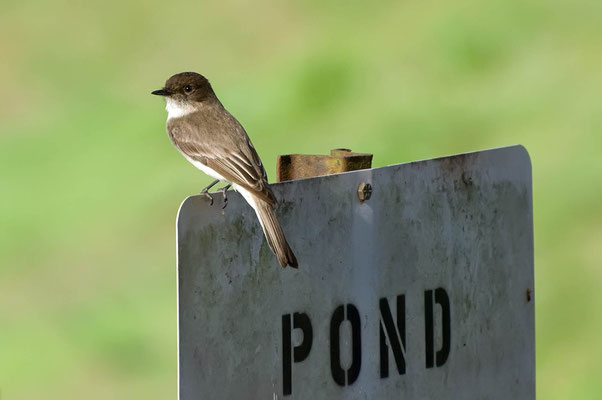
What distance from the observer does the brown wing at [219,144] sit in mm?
6484

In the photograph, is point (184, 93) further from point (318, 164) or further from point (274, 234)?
point (274, 234)

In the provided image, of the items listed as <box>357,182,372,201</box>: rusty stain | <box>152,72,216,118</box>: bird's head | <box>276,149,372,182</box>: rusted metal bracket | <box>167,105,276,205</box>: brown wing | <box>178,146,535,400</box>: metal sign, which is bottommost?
<box>178,146,535,400</box>: metal sign

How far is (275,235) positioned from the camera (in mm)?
4211

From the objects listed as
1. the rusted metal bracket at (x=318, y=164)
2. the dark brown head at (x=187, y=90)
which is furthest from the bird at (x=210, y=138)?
the rusted metal bracket at (x=318, y=164)

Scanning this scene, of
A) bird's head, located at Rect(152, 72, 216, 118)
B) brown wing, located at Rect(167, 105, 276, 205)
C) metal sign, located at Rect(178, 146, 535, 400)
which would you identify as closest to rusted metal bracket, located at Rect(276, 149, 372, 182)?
metal sign, located at Rect(178, 146, 535, 400)

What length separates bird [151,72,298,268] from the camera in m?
6.27

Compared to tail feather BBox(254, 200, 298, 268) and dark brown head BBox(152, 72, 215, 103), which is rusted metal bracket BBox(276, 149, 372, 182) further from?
dark brown head BBox(152, 72, 215, 103)

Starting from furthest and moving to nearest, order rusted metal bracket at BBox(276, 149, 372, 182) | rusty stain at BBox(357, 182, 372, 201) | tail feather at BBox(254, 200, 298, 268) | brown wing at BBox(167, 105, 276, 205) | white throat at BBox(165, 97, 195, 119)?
white throat at BBox(165, 97, 195, 119), brown wing at BBox(167, 105, 276, 205), rusted metal bracket at BBox(276, 149, 372, 182), rusty stain at BBox(357, 182, 372, 201), tail feather at BBox(254, 200, 298, 268)

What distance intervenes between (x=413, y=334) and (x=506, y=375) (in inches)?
21.7

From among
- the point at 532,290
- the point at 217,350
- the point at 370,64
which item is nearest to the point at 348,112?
the point at 370,64

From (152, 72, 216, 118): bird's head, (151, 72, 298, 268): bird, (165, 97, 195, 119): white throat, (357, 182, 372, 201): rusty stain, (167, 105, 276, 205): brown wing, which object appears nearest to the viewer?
(357, 182, 372, 201): rusty stain

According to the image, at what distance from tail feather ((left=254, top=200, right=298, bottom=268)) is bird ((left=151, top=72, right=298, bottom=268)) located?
0.35 m

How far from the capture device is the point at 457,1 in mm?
12625

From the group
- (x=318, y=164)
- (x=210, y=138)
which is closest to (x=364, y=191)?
(x=318, y=164)
